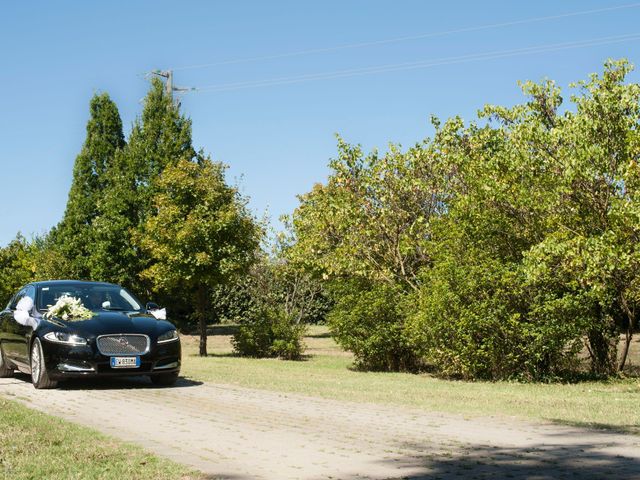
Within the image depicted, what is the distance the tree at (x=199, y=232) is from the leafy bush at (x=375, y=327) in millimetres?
6247

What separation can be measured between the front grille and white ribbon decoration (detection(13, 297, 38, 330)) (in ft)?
4.48

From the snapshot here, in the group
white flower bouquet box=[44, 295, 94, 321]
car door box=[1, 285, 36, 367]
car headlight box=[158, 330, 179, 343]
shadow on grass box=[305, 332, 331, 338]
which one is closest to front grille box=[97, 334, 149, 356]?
car headlight box=[158, 330, 179, 343]

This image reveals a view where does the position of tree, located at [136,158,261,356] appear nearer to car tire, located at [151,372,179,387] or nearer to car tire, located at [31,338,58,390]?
car tire, located at [151,372,179,387]

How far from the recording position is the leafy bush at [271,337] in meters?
28.3

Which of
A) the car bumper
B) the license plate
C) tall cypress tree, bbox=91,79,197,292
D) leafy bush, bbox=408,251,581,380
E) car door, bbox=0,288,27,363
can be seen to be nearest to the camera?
the car bumper

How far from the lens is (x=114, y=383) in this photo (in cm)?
1428

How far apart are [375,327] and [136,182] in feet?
72.3

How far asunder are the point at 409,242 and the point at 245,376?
23.0 feet

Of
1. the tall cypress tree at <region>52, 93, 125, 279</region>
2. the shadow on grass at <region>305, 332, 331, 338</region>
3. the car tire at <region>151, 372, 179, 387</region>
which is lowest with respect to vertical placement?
the car tire at <region>151, 372, 179, 387</region>

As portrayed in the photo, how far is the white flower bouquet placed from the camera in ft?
44.0

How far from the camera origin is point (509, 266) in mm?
17156

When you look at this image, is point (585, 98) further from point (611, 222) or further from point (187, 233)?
point (187, 233)

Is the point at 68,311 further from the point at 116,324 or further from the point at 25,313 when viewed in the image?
the point at 25,313

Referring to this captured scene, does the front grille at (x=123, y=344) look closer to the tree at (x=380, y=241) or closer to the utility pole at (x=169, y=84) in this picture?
the tree at (x=380, y=241)
